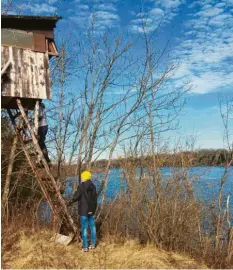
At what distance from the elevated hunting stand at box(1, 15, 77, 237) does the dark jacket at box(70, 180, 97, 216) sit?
1.07m

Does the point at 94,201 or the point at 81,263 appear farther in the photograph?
the point at 94,201

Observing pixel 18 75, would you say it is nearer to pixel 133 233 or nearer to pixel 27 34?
pixel 27 34

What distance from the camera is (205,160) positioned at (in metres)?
10.1

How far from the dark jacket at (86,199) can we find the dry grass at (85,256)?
42.9 inches

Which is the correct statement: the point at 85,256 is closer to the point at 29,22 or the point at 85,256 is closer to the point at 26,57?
the point at 26,57

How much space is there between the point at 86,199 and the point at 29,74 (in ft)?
14.1

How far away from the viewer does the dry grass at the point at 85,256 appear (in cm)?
836

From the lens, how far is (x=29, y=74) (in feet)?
34.7

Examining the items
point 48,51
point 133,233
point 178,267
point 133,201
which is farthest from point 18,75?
point 178,267

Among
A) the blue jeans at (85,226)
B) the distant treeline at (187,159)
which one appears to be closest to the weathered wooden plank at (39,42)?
the distant treeline at (187,159)

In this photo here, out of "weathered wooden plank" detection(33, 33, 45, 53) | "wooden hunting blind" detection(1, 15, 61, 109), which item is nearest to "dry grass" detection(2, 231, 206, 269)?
"wooden hunting blind" detection(1, 15, 61, 109)

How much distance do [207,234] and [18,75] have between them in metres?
7.32

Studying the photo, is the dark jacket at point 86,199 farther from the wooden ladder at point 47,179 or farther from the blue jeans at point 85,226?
the wooden ladder at point 47,179

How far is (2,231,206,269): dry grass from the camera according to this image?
8.36 m
